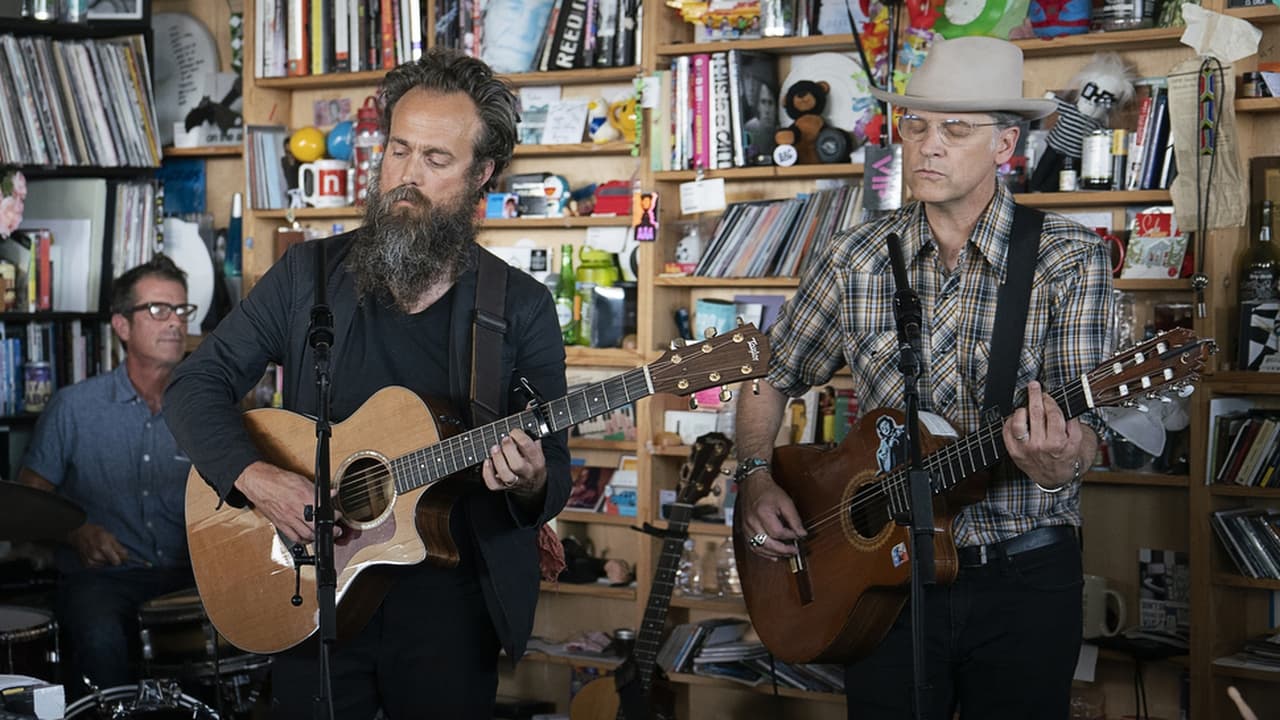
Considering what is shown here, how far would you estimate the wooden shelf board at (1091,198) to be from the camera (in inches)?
148

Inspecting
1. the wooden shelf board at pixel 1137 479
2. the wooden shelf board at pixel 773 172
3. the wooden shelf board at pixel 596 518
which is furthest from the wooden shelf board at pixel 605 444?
the wooden shelf board at pixel 1137 479

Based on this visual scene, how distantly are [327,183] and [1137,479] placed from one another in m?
2.91

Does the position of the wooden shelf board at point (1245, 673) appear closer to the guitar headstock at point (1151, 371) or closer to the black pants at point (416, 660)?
the guitar headstock at point (1151, 371)

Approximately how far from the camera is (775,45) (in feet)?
13.9

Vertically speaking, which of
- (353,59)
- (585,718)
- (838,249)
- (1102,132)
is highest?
(353,59)

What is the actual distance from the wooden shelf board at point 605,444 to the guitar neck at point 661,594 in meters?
0.69

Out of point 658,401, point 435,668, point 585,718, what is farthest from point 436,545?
point 658,401

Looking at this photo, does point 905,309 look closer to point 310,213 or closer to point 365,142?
point 365,142

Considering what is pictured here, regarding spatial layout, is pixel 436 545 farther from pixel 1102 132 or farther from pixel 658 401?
pixel 1102 132

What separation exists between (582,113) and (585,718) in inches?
78.9

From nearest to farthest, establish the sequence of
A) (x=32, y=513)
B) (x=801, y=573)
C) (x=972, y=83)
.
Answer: (x=972, y=83) < (x=801, y=573) < (x=32, y=513)

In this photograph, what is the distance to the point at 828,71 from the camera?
14.1 ft

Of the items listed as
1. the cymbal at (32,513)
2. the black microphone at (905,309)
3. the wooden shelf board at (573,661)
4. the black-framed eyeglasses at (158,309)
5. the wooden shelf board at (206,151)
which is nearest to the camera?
the black microphone at (905,309)

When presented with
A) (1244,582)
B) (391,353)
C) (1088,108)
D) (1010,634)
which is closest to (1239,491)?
(1244,582)
